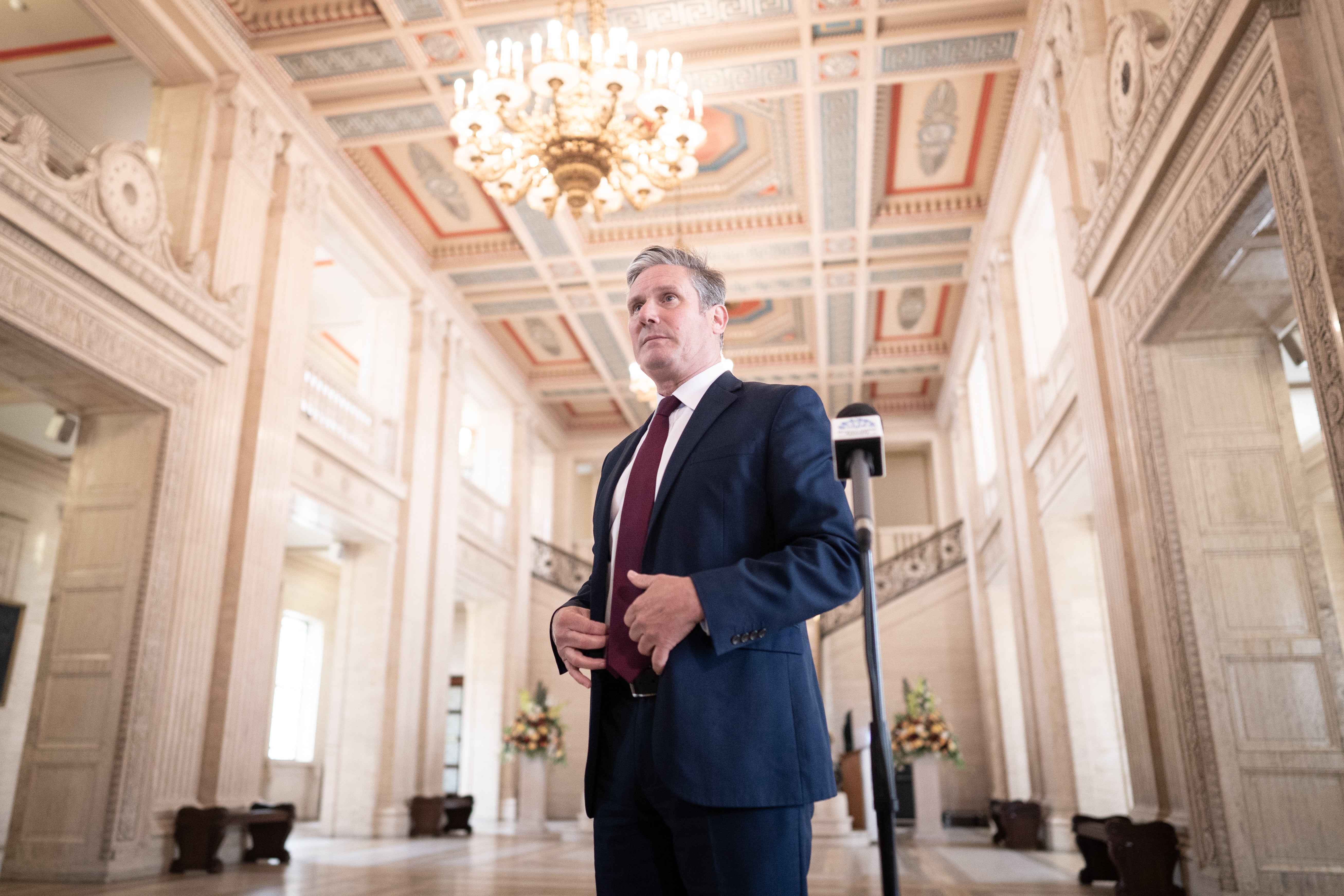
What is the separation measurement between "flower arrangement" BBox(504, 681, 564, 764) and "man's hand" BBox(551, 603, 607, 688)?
422 inches

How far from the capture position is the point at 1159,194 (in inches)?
215

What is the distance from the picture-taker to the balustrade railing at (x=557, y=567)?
53.3 feet

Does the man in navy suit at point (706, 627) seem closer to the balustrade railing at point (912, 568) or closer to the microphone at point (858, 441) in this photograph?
the microphone at point (858, 441)

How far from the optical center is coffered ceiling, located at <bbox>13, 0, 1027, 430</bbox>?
8.10 metres

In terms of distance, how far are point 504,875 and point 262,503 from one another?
3672 millimetres

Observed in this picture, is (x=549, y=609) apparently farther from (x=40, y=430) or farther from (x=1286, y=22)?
(x=1286, y=22)

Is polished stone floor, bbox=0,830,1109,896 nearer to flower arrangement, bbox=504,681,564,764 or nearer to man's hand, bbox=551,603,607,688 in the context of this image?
flower arrangement, bbox=504,681,564,764

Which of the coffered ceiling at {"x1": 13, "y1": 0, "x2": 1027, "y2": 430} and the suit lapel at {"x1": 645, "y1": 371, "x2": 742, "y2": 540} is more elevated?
the coffered ceiling at {"x1": 13, "y1": 0, "x2": 1027, "y2": 430}

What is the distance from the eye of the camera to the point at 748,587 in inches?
53.5

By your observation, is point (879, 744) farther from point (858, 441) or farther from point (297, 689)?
point (297, 689)

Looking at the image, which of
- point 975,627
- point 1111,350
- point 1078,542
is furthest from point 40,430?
point 975,627

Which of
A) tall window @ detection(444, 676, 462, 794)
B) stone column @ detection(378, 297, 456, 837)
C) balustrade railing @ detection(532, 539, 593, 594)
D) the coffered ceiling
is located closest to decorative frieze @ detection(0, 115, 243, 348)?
the coffered ceiling

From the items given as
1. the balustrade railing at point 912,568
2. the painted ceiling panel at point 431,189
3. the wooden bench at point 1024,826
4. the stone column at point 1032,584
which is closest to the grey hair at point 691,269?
the painted ceiling panel at point 431,189

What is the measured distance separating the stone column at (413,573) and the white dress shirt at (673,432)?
10.2 m
